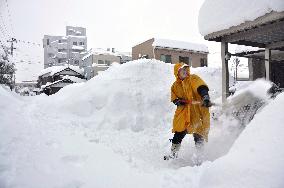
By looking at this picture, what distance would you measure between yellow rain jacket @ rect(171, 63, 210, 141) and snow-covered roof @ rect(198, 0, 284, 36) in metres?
2.04

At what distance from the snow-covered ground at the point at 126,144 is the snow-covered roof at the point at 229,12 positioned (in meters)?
1.92

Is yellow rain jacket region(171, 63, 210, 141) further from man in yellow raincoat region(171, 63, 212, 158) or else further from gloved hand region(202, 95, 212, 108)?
gloved hand region(202, 95, 212, 108)

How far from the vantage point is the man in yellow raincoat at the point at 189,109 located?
16.7ft

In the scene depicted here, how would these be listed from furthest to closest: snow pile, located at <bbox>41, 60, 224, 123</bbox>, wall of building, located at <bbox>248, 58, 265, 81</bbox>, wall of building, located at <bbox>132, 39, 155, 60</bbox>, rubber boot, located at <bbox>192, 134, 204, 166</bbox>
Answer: wall of building, located at <bbox>132, 39, 155, 60</bbox> → wall of building, located at <bbox>248, 58, 265, 81</bbox> → snow pile, located at <bbox>41, 60, 224, 123</bbox> → rubber boot, located at <bbox>192, 134, 204, 166</bbox>

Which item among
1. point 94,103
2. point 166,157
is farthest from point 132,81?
point 166,157

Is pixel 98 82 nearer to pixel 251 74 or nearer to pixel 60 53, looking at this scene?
pixel 251 74

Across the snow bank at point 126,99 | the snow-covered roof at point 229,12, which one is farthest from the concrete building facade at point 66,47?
the snow-covered roof at point 229,12

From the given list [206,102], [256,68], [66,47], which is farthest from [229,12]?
[66,47]

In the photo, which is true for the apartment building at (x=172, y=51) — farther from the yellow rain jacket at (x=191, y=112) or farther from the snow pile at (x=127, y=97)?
the yellow rain jacket at (x=191, y=112)

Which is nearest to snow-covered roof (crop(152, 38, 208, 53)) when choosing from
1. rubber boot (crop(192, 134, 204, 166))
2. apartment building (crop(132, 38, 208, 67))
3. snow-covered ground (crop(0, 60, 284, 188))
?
apartment building (crop(132, 38, 208, 67))

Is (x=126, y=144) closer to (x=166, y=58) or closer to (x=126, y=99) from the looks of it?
(x=126, y=99)

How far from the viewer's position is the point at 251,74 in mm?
15438

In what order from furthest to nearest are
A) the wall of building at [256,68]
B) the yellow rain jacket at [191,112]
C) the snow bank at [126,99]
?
the wall of building at [256,68] < the snow bank at [126,99] < the yellow rain jacket at [191,112]

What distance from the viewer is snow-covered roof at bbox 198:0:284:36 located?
18.9ft
